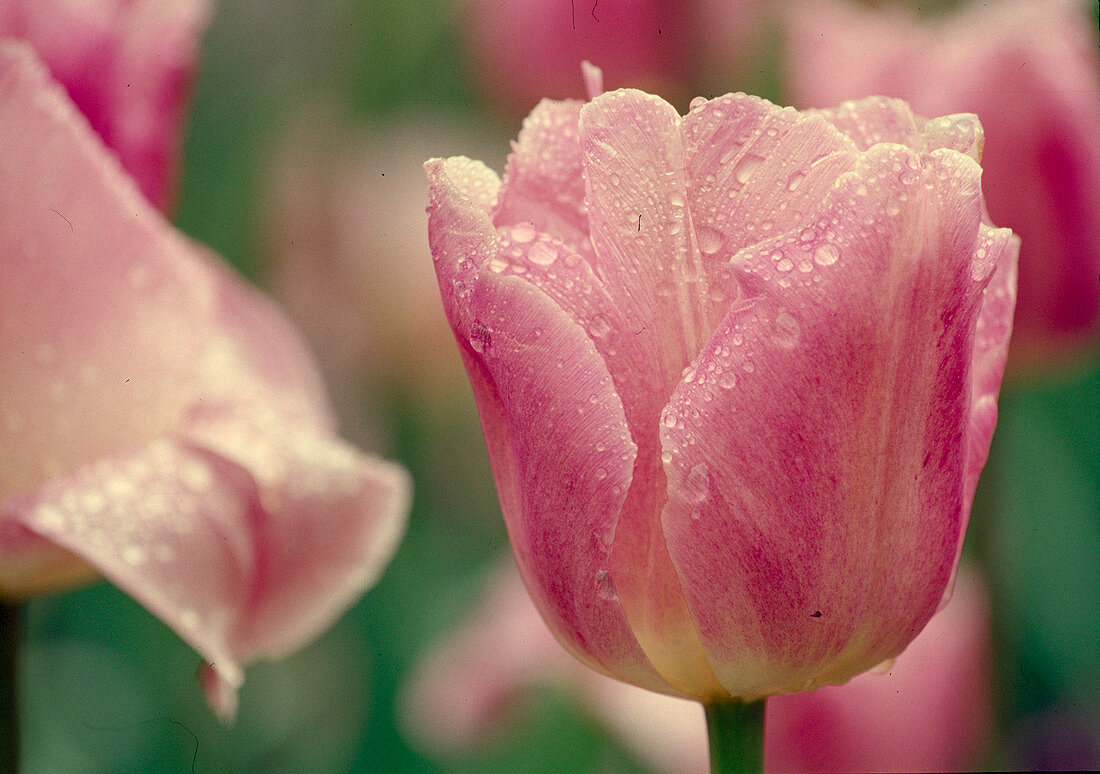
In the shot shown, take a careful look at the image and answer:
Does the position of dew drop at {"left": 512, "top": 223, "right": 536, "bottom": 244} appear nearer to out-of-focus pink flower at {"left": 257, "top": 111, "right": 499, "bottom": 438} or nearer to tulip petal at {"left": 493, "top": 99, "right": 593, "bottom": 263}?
tulip petal at {"left": 493, "top": 99, "right": 593, "bottom": 263}

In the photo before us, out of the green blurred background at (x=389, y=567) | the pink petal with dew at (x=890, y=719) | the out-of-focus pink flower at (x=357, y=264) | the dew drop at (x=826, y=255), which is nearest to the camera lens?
the dew drop at (x=826, y=255)

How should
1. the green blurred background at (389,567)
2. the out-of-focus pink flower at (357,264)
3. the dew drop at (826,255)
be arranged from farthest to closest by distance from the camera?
the out-of-focus pink flower at (357,264), the green blurred background at (389,567), the dew drop at (826,255)

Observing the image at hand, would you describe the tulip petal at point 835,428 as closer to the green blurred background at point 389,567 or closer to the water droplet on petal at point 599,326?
the water droplet on petal at point 599,326

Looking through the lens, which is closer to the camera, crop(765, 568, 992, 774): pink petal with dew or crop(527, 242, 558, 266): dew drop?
crop(527, 242, 558, 266): dew drop

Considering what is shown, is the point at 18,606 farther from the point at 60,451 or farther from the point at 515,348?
the point at 515,348

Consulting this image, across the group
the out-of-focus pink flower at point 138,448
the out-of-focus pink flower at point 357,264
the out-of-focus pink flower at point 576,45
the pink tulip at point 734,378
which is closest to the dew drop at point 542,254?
the pink tulip at point 734,378

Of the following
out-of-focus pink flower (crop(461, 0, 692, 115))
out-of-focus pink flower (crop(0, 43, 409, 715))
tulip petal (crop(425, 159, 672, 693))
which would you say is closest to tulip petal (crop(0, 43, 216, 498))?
out-of-focus pink flower (crop(0, 43, 409, 715))
